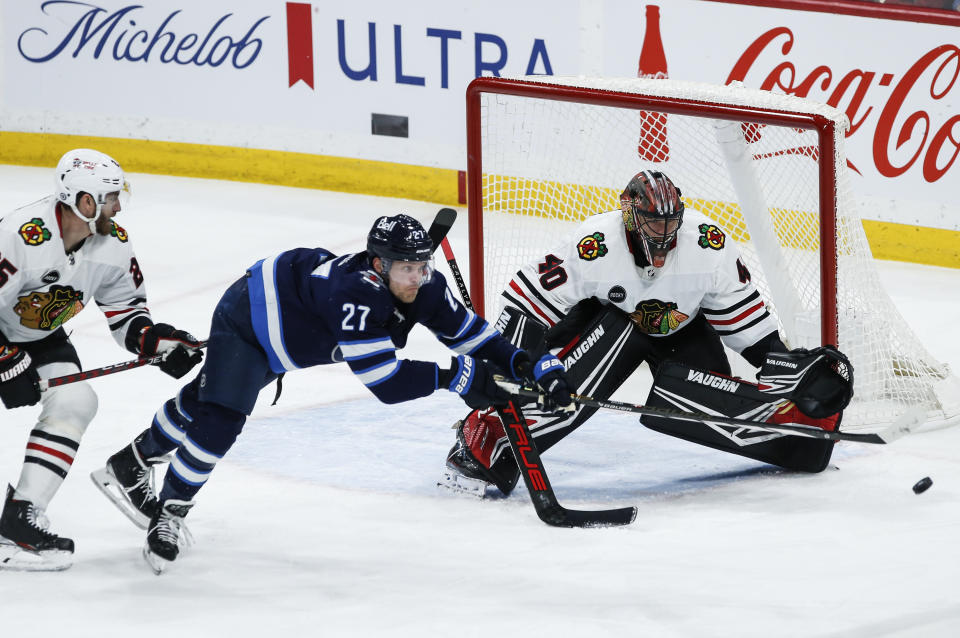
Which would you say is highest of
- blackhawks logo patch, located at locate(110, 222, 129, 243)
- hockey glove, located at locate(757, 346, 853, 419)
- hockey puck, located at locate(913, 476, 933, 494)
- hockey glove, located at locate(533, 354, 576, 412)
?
blackhawks logo patch, located at locate(110, 222, 129, 243)

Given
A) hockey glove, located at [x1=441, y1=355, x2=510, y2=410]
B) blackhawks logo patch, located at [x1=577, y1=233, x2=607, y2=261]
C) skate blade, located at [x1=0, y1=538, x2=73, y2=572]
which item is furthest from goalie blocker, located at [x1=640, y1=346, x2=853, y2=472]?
skate blade, located at [x1=0, y1=538, x2=73, y2=572]

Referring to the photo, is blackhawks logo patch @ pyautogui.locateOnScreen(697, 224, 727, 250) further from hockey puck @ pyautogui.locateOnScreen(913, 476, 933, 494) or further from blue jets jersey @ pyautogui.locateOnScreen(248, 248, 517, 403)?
hockey puck @ pyautogui.locateOnScreen(913, 476, 933, 494)

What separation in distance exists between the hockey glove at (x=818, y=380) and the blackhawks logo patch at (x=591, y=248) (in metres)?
0.59

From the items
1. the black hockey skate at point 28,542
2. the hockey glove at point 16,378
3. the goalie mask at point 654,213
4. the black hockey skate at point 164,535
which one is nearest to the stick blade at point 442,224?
the goalie mask at point 654,213

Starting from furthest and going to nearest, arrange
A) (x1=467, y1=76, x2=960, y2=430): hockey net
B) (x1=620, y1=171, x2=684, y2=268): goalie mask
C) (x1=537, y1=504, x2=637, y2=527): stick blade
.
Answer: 1. (x1=467, y1=76, x2=960, y2=430): hockey net
2. (x1=620, y1=171, x2=684, y2=268): goalie mask
3. (x1=537, y1=504, x2=637, y2=527): stick blade

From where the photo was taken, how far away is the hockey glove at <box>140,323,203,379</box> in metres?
3.58

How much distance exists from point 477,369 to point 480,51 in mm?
3598

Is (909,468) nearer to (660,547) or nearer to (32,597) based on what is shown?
(660,547)

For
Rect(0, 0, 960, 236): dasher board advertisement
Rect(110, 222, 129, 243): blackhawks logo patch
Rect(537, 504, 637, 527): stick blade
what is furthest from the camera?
Rect(0, 0, 960, 236): dasher board advertisement

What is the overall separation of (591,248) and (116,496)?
1.46m

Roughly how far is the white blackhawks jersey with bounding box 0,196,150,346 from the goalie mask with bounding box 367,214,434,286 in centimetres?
75

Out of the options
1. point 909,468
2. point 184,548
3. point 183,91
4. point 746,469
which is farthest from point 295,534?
point 183,91

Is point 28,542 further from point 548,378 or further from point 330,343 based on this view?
point 548,378

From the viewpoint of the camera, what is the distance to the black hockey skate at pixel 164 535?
3398mm
